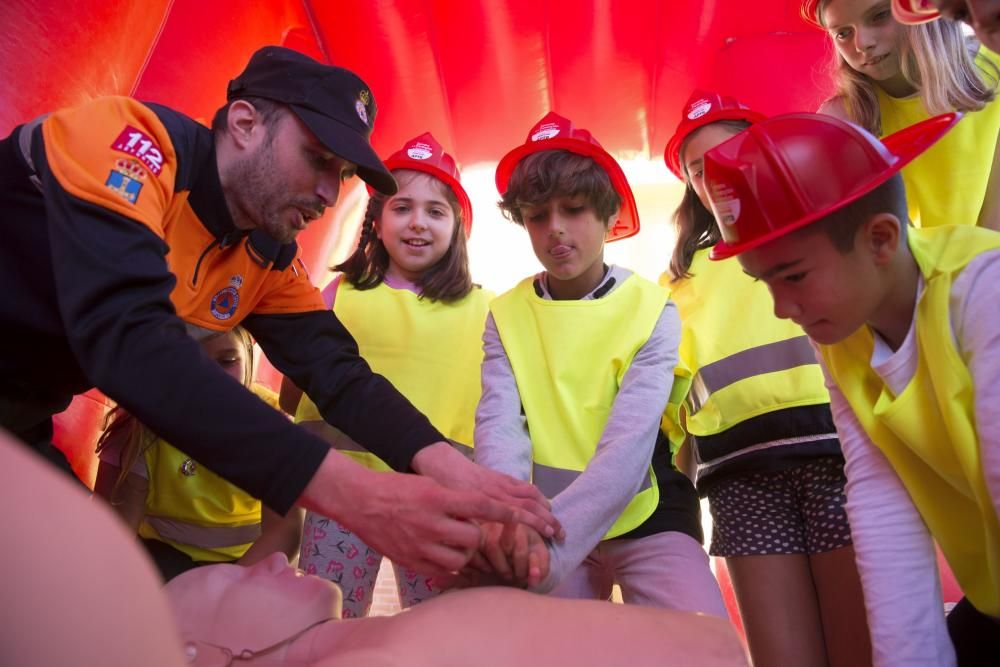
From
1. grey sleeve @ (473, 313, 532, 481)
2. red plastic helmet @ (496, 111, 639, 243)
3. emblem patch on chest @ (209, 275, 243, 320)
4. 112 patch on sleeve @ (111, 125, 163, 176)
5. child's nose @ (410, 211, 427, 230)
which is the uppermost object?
red plastic helmet @ (496, 111, 639, 243)

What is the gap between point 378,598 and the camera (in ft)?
7.97

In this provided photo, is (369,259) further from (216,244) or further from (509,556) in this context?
(509,556)

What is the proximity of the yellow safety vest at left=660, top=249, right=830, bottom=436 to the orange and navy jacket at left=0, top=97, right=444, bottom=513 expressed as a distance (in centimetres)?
51

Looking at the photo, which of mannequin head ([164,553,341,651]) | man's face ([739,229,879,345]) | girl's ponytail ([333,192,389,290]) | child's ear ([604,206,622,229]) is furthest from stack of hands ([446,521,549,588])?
girl's ponytail ([333,192,389,290])

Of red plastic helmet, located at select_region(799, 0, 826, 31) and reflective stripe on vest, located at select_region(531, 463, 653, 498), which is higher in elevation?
red plastic helmet, located at select_region(799, 0, 826, 31)

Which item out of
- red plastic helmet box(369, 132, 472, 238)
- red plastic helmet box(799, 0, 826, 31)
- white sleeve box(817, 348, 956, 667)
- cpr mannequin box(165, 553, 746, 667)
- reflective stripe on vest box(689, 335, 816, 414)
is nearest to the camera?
cpr mannequin box(165, 553, 746, 667)

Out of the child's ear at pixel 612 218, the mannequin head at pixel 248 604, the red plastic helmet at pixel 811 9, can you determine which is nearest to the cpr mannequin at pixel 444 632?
the mannequin head at pixel 248 604

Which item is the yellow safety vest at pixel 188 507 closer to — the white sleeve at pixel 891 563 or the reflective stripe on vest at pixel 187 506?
the reflective stripe on vest at pixel 187 506

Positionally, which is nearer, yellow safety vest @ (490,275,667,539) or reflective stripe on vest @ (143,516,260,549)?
yellow safety vest @ (490,275,667,539)

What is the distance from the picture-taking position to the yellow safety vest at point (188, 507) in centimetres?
166

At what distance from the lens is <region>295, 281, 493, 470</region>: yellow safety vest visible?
156 centimetres

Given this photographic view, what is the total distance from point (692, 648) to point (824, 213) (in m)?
0.48

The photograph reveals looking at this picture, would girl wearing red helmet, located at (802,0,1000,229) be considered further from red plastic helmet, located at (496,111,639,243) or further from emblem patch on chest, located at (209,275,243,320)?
emblem patch on chest, located at (209,275,243,320)

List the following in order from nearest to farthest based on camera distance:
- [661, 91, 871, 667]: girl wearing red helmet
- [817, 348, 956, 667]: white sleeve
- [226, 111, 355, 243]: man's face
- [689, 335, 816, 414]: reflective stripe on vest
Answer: [817, 348, 956, 667]: white sleeve → [226, 111, 355, 243]: man's face → [661, 91, 871, 667]: girl wearing red helmet → [689, 335, 816, 414]: reflective stripe on vest
